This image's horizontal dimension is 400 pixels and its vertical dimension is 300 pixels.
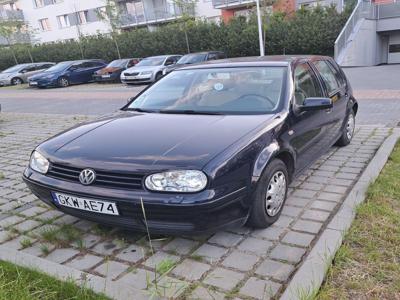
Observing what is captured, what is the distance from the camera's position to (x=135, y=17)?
123 feet

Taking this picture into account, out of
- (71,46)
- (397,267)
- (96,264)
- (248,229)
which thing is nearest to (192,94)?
(248,229)

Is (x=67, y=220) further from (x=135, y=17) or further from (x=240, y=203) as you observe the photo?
(x=135, y=17)

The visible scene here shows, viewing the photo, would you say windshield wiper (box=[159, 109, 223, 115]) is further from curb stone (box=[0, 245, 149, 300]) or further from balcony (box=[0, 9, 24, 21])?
balcony (box=[0, 9, 24, 21])

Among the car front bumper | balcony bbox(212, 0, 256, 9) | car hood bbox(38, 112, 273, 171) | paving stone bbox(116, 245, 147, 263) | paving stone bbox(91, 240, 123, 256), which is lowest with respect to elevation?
paving stone bbox(116, 245, 147, 263)

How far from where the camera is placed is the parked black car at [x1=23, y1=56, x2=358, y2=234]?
279 cm

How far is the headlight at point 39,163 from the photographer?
331 centimetres

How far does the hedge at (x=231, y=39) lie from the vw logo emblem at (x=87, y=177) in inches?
882

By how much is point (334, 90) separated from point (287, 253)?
296 cm

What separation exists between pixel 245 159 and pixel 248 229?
0.73m

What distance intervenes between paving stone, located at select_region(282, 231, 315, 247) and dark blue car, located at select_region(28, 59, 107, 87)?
21.1 m

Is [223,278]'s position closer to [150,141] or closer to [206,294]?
[206,294]

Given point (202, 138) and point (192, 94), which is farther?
point (192, 94)

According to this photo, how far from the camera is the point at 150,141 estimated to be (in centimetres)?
316

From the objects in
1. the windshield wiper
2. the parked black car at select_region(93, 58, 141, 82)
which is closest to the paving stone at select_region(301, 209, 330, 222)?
the windshield wiper
